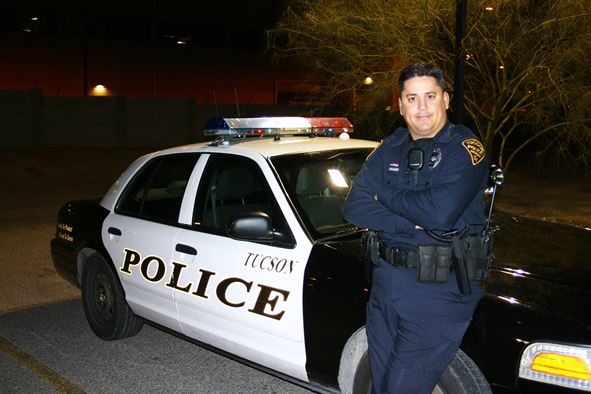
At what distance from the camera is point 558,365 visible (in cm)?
249

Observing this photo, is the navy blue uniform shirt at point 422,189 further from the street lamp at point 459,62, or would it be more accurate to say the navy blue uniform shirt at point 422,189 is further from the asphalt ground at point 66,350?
the street lamp at point 459,62

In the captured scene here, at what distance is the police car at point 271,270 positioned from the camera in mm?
2623

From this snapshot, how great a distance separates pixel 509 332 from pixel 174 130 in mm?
26958

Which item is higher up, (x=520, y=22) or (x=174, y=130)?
(x=520, y=22)

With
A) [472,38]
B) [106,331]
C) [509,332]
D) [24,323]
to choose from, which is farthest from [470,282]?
[472,38]

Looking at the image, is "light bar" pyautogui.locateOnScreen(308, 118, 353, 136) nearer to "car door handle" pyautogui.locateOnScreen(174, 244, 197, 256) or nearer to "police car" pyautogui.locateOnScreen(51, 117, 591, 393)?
"police car" pyautogui.locateOnScreen(51, 117, 591, 393)

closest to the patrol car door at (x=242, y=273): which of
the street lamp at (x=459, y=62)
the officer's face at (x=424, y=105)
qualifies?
the officer's face at (x=424, y=105)

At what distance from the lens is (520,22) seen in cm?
790

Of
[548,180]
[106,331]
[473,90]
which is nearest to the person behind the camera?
[106,331]

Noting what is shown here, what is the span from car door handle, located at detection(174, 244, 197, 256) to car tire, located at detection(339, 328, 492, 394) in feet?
4.23

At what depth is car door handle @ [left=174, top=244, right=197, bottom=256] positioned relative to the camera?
400 centimetres

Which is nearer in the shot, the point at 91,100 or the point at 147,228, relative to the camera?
the point at 147,228

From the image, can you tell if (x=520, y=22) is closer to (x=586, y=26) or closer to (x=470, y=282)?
(x=586, y=26)

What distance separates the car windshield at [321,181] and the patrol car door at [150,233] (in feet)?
2.62
